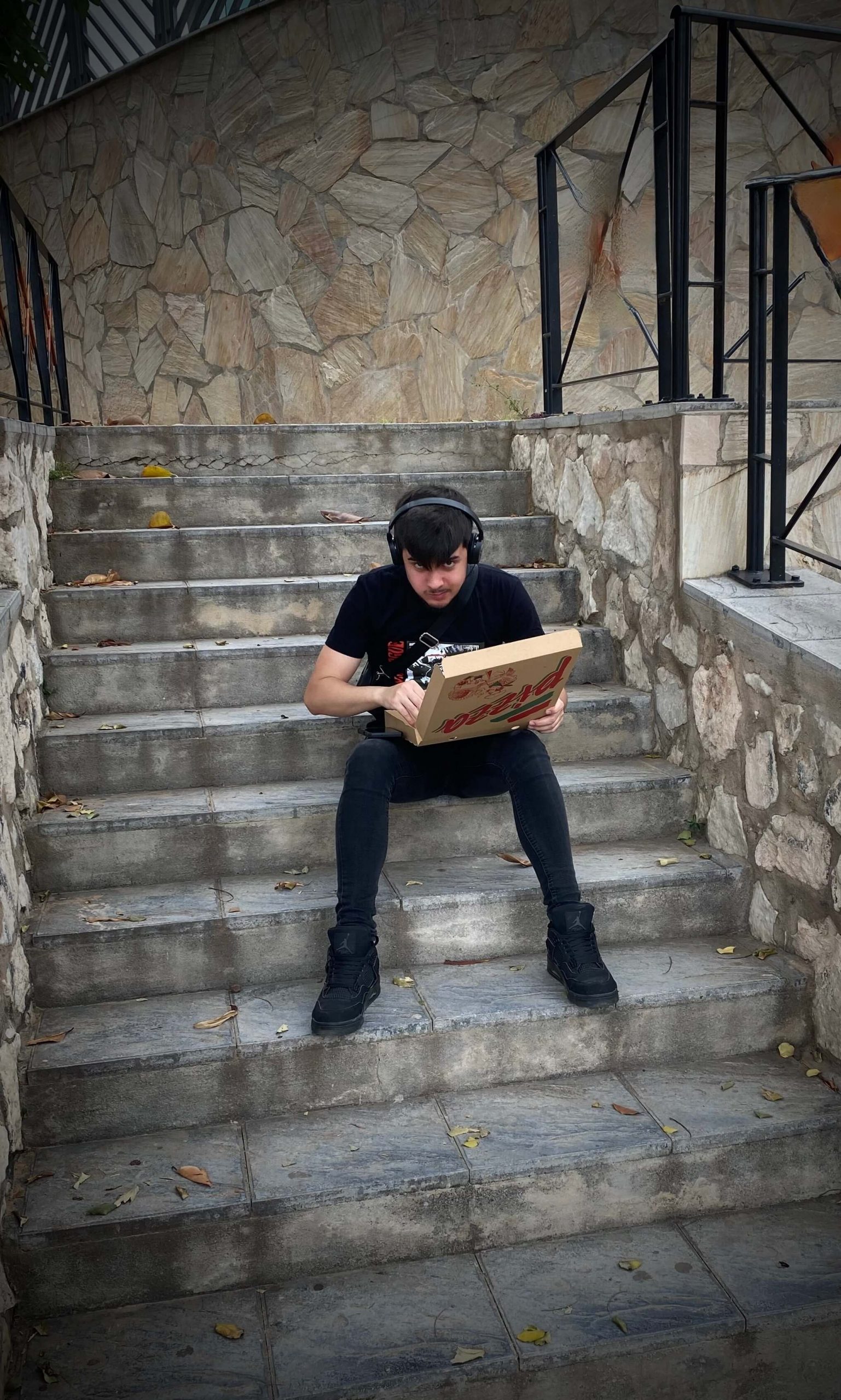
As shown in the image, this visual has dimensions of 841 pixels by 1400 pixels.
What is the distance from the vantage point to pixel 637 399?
265 inches

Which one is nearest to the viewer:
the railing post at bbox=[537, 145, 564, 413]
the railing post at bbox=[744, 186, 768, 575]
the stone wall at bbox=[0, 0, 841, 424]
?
the railing post at bbox=[744, 186, 768, 575]

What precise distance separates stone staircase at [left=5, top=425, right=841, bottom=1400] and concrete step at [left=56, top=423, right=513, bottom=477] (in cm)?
114

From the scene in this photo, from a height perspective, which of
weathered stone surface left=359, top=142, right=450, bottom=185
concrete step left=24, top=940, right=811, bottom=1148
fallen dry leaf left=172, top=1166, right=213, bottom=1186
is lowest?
fallen dry leaf left=172, top=1166, right=213, bottom=1186

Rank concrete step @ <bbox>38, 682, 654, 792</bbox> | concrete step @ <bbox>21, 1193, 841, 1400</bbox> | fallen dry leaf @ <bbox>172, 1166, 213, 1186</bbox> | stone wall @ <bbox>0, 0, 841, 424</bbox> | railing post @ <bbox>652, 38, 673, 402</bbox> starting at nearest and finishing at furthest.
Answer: concrete step @ <bbox>21, 1193, 841, 1400</bbox> → fallen dry leaf @ <bbox>172, 1166, 213, 1186</bbox> → concrete step @ <bbox>38, 682, 654, 792</bbox> → railing post @ <bbox>652, 38, 673, 402</bbox> → stone wall @ <bbox>0, 0, 841, 424</bbox>

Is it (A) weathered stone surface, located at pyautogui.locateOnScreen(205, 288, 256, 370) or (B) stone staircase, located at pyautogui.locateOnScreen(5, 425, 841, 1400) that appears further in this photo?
(A) weathered stone surface, located at pyautogui.locateOnScreen(205, 288, 256, 370)

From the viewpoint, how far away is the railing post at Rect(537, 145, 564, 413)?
445 centimetres

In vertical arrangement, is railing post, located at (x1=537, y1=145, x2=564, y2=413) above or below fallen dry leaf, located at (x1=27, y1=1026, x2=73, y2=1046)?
above

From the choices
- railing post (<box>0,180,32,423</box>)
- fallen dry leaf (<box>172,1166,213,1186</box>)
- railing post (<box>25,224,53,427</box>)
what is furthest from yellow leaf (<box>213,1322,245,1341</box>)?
railing post (<box>25,224,53,427</box>)

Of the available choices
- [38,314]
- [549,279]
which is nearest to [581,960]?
[549,279]

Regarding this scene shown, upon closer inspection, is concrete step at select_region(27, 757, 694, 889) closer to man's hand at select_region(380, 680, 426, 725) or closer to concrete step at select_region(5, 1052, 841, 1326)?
man's hand at select_region(380, 680, 426, 725)

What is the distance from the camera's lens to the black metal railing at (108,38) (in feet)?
21.7

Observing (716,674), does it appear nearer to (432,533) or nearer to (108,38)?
(432,533)

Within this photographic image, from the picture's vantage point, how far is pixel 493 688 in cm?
245

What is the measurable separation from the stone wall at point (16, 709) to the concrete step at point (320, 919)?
137mm
